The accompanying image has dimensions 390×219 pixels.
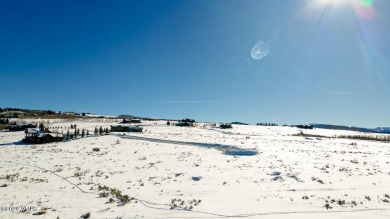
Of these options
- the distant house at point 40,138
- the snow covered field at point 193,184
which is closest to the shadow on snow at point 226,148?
the snow covered field at point 193,184

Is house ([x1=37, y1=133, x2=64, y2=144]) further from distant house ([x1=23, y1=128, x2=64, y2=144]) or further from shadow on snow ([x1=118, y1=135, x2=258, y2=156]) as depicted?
shadow on snow ([x1=118, y1=135, x2=258, y2=156])

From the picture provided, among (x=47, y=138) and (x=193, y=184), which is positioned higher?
(x=47, y=138)

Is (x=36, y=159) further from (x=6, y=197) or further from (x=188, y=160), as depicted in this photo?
(x=188, y=160)

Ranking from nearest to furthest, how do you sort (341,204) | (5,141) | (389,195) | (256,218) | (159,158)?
(256,218)
(341,204)
(389,195)
(159,158)
(5,141)

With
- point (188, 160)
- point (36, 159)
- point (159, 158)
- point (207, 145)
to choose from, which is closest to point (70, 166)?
point (36, 159)

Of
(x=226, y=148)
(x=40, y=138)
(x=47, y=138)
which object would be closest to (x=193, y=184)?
(x=226, y=148)

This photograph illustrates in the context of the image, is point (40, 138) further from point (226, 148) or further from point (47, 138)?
point (226, 148)

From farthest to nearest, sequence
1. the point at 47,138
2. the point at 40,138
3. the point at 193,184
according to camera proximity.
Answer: the point at 47,138
the point at 40,138
the point at 193,184

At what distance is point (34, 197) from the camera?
18.2 metres

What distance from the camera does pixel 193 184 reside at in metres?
20.4

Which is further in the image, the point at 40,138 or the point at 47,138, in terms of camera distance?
the point at 47,138

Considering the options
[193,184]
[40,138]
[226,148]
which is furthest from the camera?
[40,138]

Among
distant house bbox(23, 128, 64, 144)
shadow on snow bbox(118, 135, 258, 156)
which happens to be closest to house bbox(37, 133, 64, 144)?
distant house bbox(23, 128, 64, 144)

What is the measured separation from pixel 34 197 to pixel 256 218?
1366 cm
